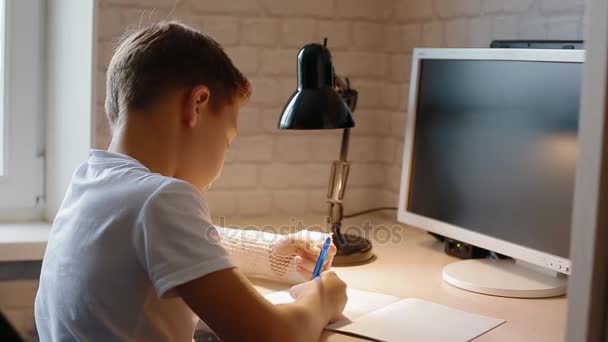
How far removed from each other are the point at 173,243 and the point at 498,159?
2.35ft

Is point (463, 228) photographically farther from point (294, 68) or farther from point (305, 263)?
point (294, 68)

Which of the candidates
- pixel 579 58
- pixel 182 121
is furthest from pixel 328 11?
pixel 182 121

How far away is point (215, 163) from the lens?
125 cm

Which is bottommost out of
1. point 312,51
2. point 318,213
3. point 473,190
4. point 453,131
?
point 318,213

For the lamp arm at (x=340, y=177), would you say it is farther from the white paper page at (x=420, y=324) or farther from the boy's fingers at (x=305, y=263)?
the white paper page at (x=420, y=324)

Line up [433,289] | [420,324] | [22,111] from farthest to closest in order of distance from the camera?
[22,111] < [433,289] < [420,324]

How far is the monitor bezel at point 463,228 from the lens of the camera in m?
1.42

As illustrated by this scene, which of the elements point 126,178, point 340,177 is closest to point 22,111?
point 340,177

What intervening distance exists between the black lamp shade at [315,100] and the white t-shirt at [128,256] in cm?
44

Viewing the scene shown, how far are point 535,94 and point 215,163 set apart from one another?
59 centimetres

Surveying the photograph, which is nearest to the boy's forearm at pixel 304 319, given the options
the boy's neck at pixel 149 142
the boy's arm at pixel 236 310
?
the boy's arm at pixel 236 310

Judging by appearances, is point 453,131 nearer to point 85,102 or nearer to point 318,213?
point 318,213

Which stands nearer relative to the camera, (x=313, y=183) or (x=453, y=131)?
(x=453, y=131)

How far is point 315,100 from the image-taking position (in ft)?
5.08
